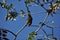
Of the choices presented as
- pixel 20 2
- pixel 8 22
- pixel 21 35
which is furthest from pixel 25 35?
pixel 20 2

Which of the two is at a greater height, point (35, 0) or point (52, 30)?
point (35, 0)

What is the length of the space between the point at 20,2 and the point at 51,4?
0.33 m

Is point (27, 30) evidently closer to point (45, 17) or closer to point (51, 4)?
point (45, 17)

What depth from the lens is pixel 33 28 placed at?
1.93m

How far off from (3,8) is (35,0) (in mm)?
352

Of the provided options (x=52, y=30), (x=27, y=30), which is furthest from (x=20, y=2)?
(x=52, y=30)

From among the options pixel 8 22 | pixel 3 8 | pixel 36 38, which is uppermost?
pixel 3 8

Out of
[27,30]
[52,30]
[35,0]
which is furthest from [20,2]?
[52,30]

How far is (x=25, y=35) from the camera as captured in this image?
1922 millimetres

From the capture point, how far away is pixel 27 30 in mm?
1922

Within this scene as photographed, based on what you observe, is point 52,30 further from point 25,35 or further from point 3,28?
point 3,28

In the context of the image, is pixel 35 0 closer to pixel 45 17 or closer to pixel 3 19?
pixel 45 17

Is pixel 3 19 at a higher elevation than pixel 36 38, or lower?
higher

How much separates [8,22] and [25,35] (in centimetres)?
23
